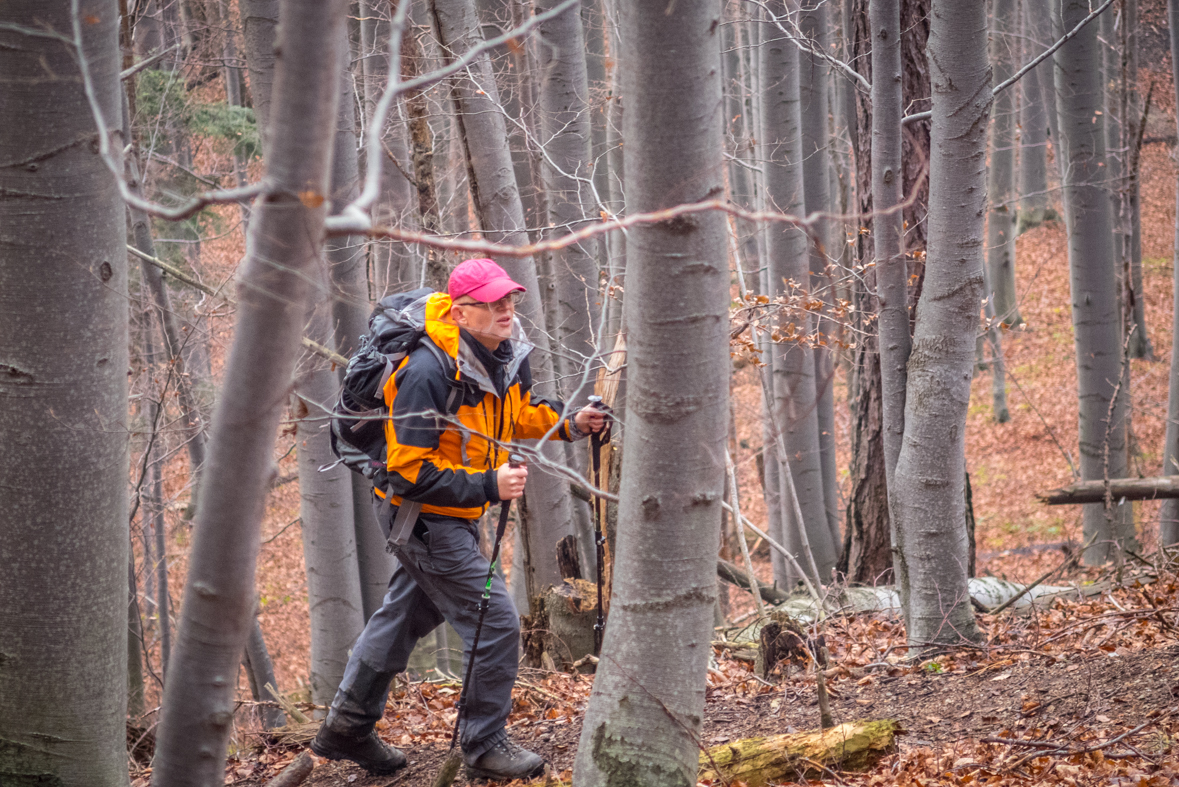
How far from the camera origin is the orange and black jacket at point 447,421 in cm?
330

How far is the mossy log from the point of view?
330 centimetres

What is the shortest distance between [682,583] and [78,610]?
1.90 meters

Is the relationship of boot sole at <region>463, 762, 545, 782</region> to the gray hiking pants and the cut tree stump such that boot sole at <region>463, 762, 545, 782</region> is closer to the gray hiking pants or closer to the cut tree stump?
the gray hiking pants

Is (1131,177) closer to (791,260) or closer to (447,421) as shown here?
(791,260)

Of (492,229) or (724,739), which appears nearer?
(724,739)

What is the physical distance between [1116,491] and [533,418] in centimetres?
560

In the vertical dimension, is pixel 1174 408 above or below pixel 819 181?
below

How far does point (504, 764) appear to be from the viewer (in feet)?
11.7

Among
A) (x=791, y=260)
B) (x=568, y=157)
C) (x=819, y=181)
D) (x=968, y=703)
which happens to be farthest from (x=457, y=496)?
(x=819, y=181)

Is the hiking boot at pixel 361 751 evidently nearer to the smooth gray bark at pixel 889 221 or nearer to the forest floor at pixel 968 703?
the forest floor at pixel 968 703

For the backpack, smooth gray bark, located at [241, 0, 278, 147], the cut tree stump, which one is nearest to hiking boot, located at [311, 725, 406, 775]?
the backpack

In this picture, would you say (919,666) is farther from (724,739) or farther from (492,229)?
(492,229)

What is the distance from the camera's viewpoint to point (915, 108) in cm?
625

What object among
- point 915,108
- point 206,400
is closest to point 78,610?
point 915,108
